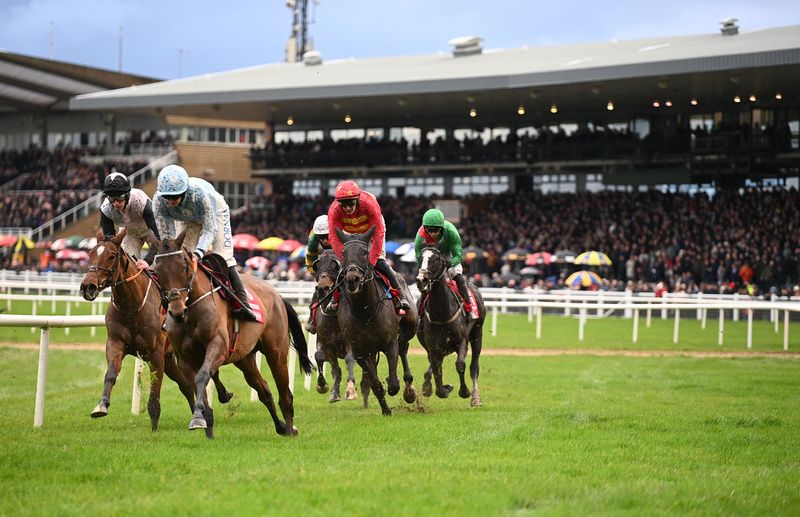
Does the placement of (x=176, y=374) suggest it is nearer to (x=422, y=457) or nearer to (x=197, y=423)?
(x=197, y=423)

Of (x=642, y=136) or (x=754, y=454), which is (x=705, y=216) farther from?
(x=754, y=454)

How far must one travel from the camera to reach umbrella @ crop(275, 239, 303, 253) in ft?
132

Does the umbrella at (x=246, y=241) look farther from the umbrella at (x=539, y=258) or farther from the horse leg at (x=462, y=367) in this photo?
the horse leg at (x=462, y=367)

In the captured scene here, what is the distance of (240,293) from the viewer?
30.3ft

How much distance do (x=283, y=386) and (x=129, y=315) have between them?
142cm

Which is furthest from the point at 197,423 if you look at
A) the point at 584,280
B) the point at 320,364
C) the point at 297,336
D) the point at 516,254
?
the point at 516,254

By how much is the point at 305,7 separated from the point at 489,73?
99.9ft

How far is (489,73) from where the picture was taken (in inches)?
1563

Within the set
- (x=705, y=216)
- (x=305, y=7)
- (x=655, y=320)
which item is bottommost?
(x=655, y=320)

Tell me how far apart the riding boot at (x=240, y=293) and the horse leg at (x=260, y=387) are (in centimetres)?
43

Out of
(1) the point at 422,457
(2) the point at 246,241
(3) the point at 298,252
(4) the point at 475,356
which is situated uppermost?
(2) the point at 246,241

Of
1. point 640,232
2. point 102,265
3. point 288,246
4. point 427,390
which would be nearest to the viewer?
point 102,265

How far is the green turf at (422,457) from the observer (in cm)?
599

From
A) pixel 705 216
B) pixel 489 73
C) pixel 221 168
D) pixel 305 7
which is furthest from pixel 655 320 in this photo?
pixel 305 7
